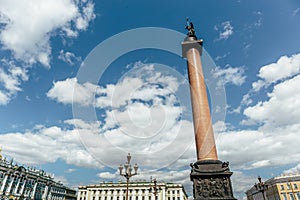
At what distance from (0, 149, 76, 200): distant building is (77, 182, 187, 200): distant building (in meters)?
12.0

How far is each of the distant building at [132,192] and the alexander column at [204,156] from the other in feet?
232

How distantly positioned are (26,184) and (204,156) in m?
72.8

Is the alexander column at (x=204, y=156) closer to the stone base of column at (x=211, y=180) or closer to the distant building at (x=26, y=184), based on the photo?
the stone base of column at (x=211, y=180)

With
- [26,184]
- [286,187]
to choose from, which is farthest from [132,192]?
[286,187]

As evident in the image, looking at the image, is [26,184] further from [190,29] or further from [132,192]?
[190,29]

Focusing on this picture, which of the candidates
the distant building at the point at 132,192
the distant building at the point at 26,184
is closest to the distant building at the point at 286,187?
the distant building at the point at 132,192

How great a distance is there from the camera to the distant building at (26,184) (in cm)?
5681

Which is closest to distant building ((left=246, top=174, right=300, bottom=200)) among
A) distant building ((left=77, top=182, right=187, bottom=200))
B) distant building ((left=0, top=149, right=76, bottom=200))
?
distant building ((left=77, top=182, right=187, bottom=200))

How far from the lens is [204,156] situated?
11031 millimetres

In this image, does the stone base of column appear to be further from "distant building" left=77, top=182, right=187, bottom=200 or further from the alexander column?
"distant building" left=77, top=182, right=187, bottom=200

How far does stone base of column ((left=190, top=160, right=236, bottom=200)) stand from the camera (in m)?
10.0

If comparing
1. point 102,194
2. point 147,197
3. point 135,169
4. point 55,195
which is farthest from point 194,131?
point 55,195

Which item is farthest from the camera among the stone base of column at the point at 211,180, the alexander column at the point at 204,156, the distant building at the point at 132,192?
the distant building at the point at 132,192

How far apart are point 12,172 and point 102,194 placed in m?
34.0
